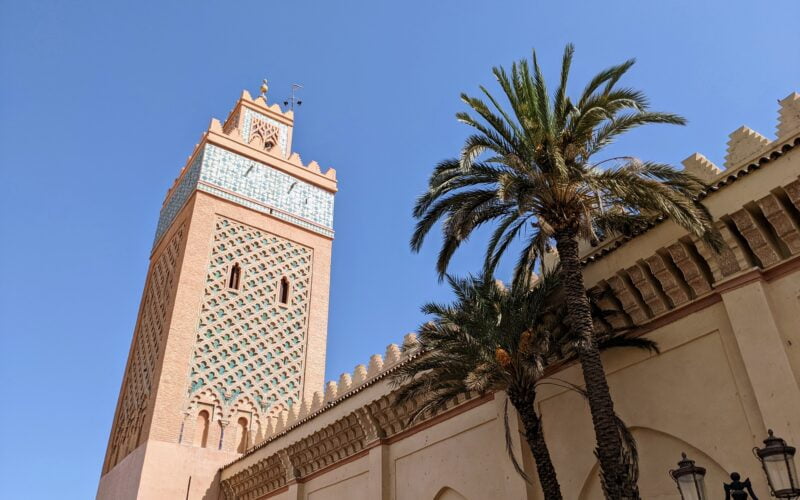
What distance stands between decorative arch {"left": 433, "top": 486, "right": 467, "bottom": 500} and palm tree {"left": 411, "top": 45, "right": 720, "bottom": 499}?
3029mm

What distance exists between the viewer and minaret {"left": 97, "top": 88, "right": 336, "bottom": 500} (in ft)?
43.9

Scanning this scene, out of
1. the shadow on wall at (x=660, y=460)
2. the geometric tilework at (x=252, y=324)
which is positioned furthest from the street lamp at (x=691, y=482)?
the geometric tilework at (x=252, y=324)

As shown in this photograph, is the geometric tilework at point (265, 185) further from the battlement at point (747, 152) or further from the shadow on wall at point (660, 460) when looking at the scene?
the shadow on wall at point (660, 460)

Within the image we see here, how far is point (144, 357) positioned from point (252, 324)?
8.34 ft

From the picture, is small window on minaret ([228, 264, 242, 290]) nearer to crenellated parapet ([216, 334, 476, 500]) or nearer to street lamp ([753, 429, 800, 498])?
crenellated parapet ([216, 334, 476, 500])

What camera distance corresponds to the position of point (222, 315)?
577 inches

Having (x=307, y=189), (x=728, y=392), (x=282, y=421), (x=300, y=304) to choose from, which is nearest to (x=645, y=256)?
(x=728, y=392)

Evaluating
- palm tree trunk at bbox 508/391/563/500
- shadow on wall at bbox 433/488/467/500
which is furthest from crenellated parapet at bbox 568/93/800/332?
shadow on wall at bbox 433/488/467/500

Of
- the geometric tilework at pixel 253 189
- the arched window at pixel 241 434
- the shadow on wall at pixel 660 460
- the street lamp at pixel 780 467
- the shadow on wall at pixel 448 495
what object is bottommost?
the street lamp at pixel 780 467

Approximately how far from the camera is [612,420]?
5.76 metres

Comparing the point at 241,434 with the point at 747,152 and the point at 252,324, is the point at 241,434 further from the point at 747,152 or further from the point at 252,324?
the point at 747,152

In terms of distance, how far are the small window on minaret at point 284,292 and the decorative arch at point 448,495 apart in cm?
793

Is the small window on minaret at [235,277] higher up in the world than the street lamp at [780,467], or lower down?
higher up

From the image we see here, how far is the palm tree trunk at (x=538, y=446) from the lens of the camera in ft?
21.0
